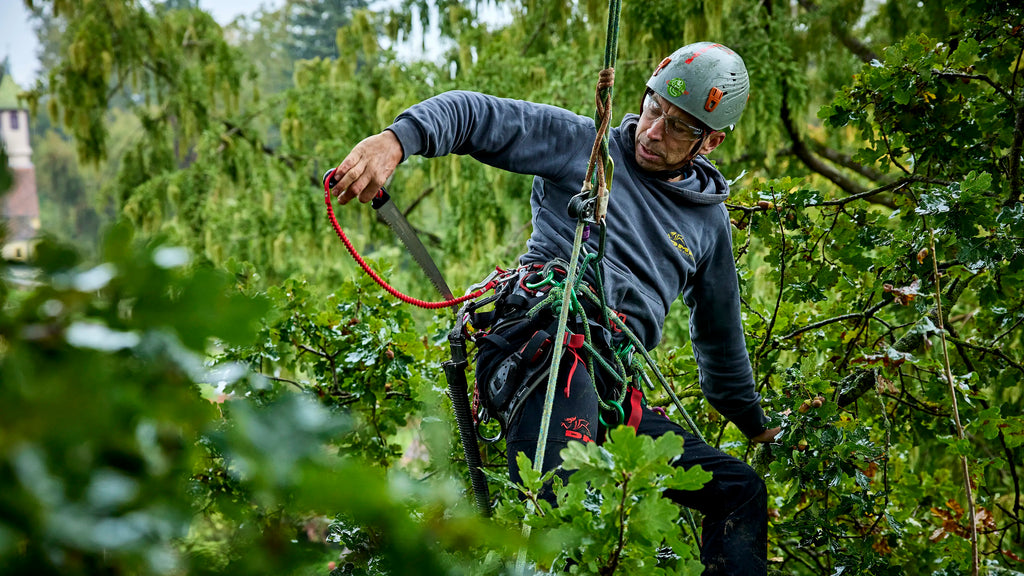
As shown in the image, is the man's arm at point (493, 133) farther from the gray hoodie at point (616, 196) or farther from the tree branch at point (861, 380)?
the tree branch at point (861, 380)

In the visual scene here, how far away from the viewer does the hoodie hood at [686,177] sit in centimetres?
231

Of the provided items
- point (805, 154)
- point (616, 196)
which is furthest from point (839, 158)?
point (616, 196)

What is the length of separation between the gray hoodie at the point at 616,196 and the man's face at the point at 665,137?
44 millimetres

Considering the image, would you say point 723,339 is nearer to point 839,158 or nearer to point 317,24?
point 839,158

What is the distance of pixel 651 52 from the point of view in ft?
18.6

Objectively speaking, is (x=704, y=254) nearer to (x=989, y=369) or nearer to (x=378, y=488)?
(x=989, y=369)

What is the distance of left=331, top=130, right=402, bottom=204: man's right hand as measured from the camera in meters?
1.78

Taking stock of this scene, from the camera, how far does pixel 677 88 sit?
2279 mm

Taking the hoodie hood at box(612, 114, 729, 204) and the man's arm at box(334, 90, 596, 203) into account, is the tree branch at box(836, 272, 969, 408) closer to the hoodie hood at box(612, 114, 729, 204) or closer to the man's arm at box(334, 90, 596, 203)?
the hoodie hood at box(612, 114, 729, 204)

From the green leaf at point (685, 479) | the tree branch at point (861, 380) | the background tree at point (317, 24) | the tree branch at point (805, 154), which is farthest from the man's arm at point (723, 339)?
the background tree at point (317, 24)

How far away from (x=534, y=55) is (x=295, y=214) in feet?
7.98

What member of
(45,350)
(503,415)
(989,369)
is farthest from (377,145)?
(989,369)

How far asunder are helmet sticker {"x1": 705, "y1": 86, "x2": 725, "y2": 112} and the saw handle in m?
0.90

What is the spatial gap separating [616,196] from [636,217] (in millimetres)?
79
